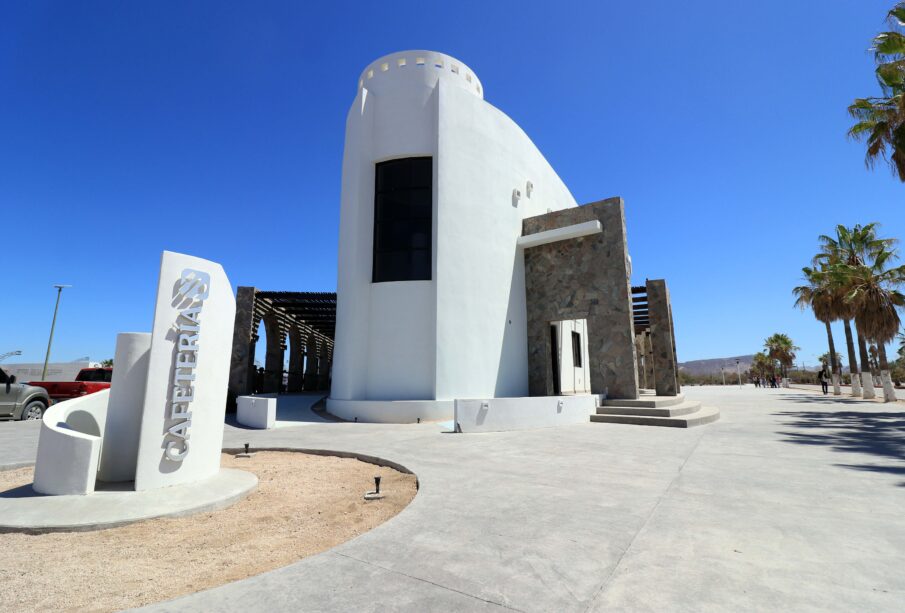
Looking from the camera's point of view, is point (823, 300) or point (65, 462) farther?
point (823, 300)

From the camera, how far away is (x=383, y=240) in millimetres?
15641

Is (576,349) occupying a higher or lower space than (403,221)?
lower

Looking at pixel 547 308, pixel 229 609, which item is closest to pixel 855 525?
pixel 229 609

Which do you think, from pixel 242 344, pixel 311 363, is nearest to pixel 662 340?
pixel 242 344

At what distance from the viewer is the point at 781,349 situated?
60.5 m

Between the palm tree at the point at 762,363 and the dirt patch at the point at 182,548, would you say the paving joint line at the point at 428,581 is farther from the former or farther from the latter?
the palm tree at the point at 762,363

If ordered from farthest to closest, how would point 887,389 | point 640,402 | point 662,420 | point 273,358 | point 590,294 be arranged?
point 273,358 < point 887,389 < point 590,294 < point 640,402 < point 662,420

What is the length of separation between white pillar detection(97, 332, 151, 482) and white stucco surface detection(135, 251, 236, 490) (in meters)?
0.68

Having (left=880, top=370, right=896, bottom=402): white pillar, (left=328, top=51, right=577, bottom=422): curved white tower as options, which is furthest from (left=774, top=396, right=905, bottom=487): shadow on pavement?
(left=880, top=370, right=896, bottom=402): white pillar

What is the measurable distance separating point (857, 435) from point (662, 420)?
13.4 feet

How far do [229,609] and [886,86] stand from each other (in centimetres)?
2330

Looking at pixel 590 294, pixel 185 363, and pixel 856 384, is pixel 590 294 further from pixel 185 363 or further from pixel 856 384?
pixel 856 384

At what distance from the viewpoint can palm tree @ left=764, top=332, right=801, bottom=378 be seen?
60.4m

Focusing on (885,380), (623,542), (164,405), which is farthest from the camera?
(885,380)
